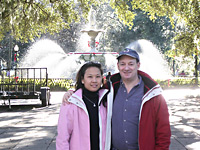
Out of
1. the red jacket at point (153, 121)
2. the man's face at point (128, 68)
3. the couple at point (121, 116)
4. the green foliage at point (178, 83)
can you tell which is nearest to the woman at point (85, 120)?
the couple at point (121, 116)

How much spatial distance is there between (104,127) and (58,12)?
42.0 feet

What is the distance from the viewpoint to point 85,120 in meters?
2.71


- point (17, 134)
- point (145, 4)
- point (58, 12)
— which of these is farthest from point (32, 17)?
point (17, 134)

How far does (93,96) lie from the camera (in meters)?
2.84

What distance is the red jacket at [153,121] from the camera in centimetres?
262

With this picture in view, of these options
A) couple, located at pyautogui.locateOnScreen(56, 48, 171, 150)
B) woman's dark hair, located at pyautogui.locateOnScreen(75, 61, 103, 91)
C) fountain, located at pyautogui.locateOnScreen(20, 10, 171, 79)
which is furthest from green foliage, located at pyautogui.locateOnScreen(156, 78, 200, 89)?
couple, located at pyautogui.locateOnScreen(56, 48, 171, 150)

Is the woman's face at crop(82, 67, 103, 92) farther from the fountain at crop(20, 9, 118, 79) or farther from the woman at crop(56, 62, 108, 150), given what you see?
the fountain at crop(20, 9, 118, 79)

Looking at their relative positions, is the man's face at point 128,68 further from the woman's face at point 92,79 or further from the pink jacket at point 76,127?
the pink jacket at point 76,127

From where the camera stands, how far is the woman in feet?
→ 8.91

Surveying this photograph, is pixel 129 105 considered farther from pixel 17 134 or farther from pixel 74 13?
pixel 74 13

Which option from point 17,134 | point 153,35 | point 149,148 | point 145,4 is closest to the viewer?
point 149,148

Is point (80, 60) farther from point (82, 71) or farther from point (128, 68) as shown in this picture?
point (128, 68)

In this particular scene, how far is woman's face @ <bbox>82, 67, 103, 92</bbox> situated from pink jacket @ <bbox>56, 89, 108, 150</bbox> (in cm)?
17

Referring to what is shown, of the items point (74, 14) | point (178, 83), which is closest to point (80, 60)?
point (74, 14)
